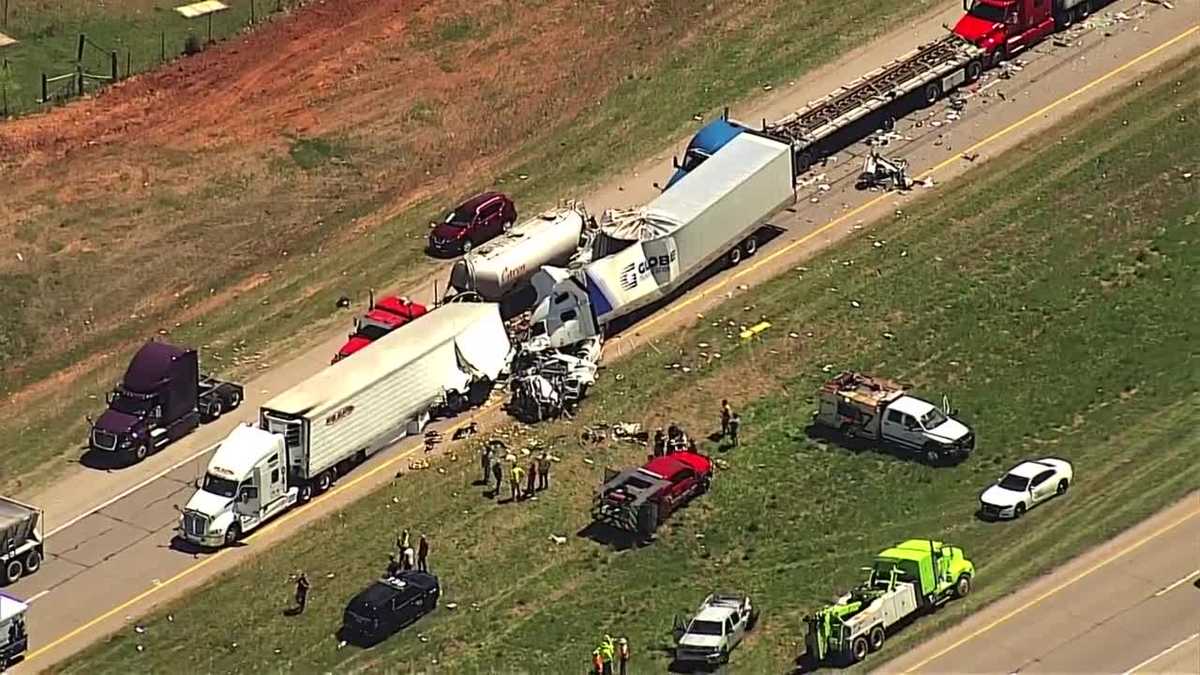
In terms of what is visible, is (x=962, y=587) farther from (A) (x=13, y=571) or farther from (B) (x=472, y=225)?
(B) (x=472, y=225)

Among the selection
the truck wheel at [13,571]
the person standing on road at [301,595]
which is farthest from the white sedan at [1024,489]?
the truck wheel at [13,571]

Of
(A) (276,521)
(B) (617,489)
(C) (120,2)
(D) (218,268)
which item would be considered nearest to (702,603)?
(B) (617,489)

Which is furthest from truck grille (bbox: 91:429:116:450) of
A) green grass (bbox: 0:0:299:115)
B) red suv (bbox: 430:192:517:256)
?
green grass (bbox: 0:0:299:115)

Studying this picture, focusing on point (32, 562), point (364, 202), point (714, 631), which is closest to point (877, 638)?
point (714, 631)

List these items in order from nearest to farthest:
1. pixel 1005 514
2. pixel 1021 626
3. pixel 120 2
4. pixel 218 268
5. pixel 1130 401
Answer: pixel 1021 626, pixel 1005 514, pixel 1130 401, pixel 218 268, pixel 120 2

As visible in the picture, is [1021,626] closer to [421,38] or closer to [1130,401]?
[1130,401]

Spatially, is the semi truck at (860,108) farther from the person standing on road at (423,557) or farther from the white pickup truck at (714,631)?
the white pickup truck at (714,631)

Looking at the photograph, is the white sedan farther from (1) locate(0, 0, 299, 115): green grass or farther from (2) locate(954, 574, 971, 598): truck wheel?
(1) locate(0, 0, 299, 115): green grass
